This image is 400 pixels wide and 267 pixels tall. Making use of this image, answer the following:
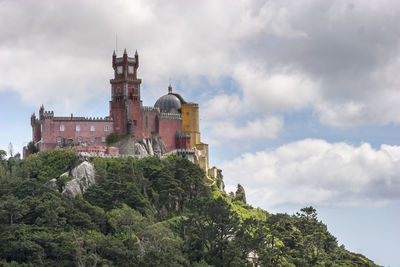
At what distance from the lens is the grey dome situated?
139750 millimetres

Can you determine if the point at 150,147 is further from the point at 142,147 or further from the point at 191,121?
the point at 191,121

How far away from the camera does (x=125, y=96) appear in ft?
435

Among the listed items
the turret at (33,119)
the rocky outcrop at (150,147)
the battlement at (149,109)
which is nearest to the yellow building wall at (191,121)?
the battlement at (149,109)

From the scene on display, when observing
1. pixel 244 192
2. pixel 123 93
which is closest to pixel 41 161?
pixel 123 93

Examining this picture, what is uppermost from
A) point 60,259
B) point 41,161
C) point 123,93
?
point 123,93

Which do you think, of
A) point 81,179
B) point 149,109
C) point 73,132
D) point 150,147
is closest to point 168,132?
point 149,109

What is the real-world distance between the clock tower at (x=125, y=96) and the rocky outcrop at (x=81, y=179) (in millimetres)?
13060

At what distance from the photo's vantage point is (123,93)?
436ft

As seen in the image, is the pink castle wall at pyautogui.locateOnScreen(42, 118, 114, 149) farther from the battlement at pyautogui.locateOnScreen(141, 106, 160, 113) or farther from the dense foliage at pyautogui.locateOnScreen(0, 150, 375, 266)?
the battlement at pyautogui.locateOnScreen(141, 106, 160, 113)

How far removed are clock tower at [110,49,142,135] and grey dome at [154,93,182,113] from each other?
7.62 meters

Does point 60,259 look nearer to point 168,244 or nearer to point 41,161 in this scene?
point 168,244

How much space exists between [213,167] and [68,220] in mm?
41248

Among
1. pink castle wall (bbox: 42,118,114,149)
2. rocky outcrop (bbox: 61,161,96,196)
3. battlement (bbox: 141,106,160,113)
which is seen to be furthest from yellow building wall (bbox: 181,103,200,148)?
rocky outcrop (bbox: 61,161,96,196)

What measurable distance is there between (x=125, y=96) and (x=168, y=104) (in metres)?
10.4
